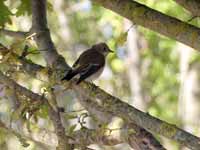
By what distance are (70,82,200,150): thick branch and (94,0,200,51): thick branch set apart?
40 cm

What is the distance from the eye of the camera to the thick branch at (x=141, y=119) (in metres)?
3.29

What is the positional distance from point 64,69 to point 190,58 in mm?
5635

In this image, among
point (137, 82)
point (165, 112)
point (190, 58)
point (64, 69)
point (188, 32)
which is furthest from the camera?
point (165, 112)

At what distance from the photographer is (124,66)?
10.6 m

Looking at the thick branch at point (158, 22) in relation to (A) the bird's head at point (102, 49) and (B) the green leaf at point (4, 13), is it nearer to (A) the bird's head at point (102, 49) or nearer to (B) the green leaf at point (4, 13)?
(B) the green leaf at point (4, 13)

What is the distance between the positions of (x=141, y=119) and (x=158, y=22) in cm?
48

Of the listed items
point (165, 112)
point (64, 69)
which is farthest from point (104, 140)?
point (165, 112)

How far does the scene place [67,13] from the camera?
1282cm

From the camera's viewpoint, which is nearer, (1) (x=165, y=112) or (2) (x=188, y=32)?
(2) (x=188, y=32)

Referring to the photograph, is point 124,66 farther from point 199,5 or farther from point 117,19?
point 199,5

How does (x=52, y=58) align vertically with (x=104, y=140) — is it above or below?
above

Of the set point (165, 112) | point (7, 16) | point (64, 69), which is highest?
point (7, 16)

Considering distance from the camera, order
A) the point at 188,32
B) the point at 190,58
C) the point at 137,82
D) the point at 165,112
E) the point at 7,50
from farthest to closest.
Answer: the point at 165,112
the point at 137,82
the point at 190,58
the point at 7,50
the point at 188,32

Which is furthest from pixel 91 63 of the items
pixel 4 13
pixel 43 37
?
pixel 4 13
